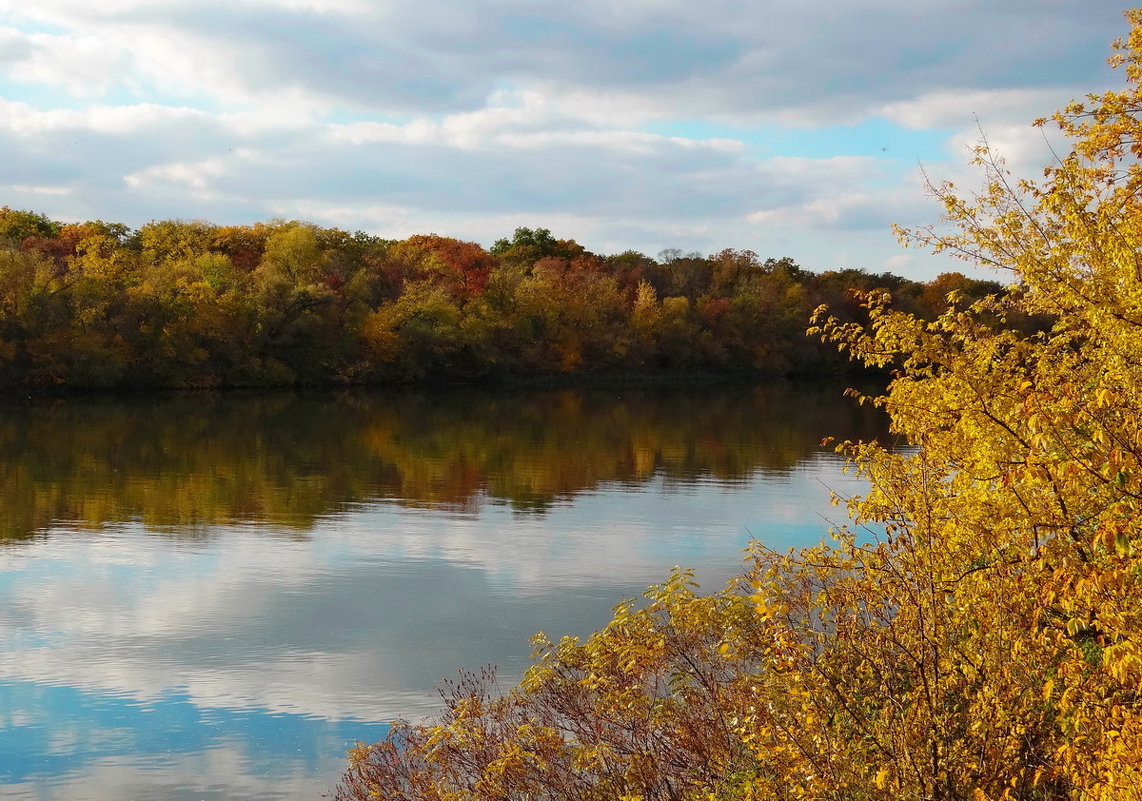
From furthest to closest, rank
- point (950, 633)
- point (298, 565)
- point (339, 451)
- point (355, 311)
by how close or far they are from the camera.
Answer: point (355, 311) < point (339, 451) < point (298, 565) < point (950, 633)

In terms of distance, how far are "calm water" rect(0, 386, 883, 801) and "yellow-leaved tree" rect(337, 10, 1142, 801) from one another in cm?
284

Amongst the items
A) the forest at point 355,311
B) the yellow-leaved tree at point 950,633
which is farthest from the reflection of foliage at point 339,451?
the yellow-leaved tree at point 950,633

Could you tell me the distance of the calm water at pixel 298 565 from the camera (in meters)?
14.5

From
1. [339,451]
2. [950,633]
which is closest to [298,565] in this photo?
[950,633]

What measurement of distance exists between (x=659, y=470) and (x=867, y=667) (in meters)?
32.8

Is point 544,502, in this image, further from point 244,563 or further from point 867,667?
point 867,667

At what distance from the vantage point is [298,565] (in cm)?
2473

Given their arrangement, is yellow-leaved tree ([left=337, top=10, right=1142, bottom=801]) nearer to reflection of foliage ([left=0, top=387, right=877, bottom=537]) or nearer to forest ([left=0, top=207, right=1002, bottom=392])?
reflection of foliage ([left=0, top=387, right=877, bottom=537])

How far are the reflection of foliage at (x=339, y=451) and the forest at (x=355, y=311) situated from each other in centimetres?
640

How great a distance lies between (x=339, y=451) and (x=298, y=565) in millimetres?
22072

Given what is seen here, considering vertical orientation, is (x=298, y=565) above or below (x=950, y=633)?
below

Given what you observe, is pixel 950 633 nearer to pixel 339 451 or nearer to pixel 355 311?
pixel 339 451

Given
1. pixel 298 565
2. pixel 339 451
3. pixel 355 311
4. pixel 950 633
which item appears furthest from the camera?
pixel 355 311

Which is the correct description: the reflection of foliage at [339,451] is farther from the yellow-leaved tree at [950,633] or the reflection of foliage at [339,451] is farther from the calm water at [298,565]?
the yellow-leaved tree at [950,633]
